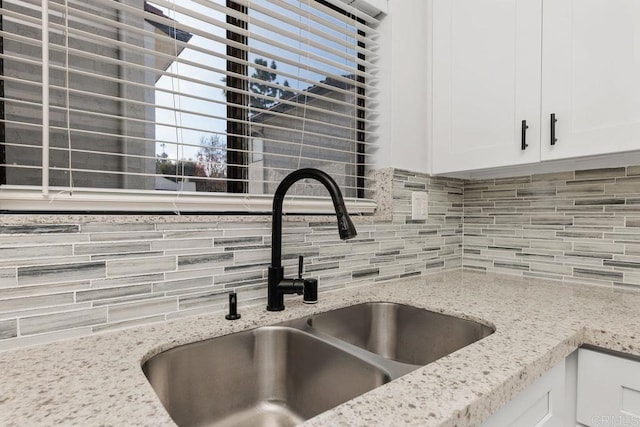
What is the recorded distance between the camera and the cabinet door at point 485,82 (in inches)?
46.2

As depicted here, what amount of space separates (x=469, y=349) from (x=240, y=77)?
35.6 inches

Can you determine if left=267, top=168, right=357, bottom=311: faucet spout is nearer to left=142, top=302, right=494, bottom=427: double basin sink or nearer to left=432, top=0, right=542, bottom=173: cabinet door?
left=142, top=302, right=494, bottom=427: double basin sink

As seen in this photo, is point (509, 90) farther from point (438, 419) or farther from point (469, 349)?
point (438, 419)

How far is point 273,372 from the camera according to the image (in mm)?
842

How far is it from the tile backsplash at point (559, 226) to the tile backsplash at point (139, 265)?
0.67 m

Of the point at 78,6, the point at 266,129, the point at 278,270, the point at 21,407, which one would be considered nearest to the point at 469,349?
the point at 278,270

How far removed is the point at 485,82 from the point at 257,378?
1.27m

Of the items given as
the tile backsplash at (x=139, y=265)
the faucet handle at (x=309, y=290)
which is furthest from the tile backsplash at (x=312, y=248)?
the faucet handle at (x=309, y=290)

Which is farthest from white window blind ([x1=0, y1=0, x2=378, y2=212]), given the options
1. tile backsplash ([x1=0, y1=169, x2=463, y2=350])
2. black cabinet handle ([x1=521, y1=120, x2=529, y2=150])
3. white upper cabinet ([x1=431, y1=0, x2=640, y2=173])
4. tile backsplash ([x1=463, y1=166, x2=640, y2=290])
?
tile backsplash ([x1=463, y1=166, x2=640, y2=290])

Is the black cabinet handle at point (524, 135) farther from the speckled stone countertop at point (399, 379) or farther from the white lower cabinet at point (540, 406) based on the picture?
the white lower cabinet at point (540, 406)

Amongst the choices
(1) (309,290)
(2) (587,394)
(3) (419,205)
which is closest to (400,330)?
(1) (309,290)

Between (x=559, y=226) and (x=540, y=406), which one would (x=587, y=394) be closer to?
(x=540, y=406)

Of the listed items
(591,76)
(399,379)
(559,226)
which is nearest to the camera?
(399,379)

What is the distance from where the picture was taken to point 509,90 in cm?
123
